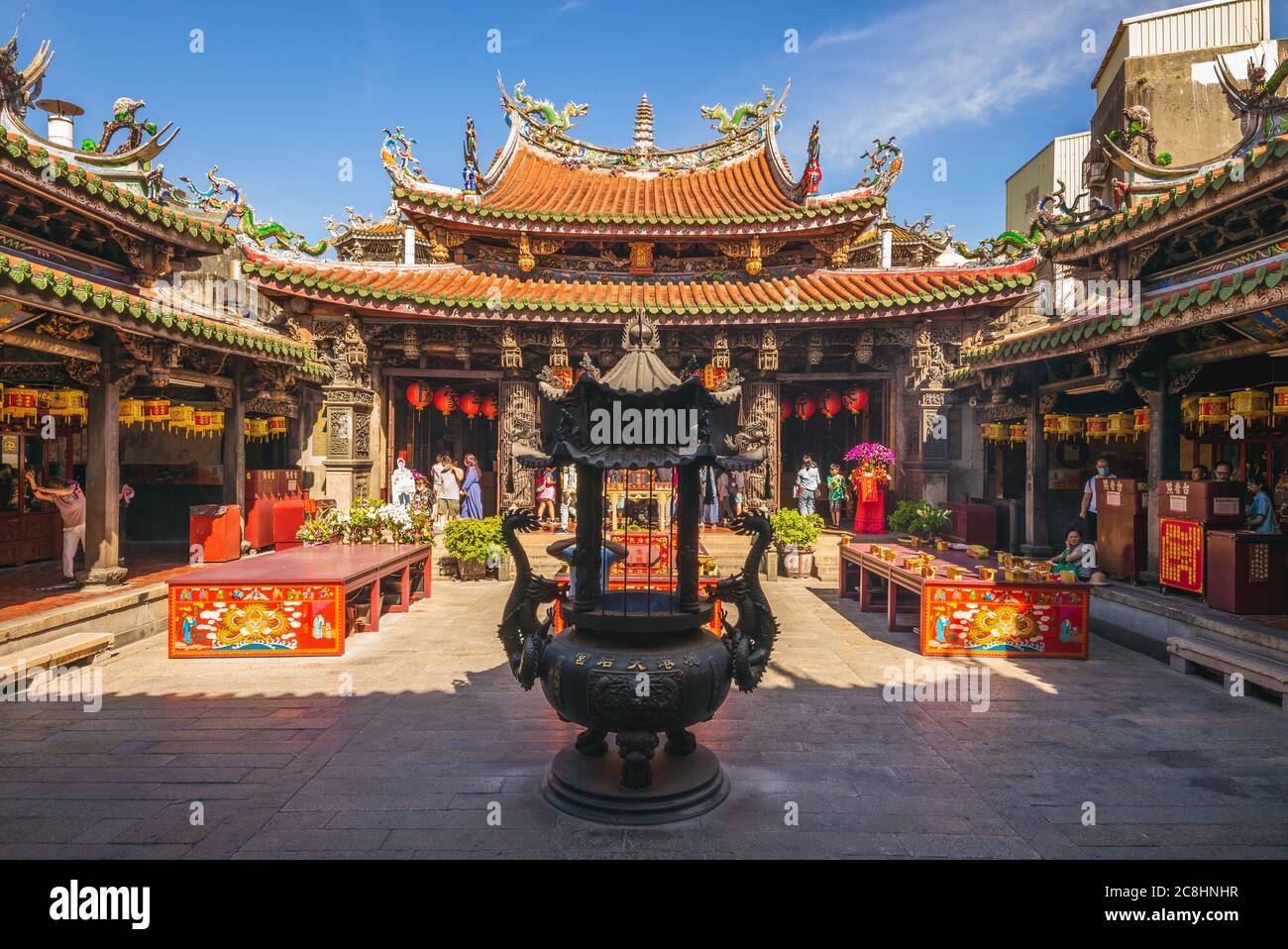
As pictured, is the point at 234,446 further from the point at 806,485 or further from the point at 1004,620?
Answer: the point at 1004,620

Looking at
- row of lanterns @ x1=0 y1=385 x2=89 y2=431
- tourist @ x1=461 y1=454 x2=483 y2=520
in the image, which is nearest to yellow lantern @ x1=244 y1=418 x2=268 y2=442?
row of lanterns @ x1=0 y1=385 x2=89 y2=431

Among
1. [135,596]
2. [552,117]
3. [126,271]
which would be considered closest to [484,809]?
[135,596]

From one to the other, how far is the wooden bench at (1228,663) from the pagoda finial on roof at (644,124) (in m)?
14.9

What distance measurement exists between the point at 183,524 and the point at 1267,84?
16.7 m

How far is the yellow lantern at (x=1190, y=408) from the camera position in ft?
27.1

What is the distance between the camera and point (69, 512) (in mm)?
7770

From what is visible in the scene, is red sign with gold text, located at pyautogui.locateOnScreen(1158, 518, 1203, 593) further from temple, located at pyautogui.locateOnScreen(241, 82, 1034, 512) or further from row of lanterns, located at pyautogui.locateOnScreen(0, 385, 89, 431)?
row of lanterns, located at pyautogui.locateOnScreen(0, 385, 89, 431)

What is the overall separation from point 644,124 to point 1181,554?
14657mm

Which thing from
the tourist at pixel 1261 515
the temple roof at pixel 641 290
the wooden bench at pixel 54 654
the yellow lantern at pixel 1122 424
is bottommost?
the wooden bench at pixel 54 654

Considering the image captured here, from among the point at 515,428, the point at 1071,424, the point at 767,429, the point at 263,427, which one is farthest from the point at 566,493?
the point at 1071,424

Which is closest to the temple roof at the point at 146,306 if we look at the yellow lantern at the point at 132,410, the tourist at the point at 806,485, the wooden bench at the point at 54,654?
the yellow lantern at the point at 132,410

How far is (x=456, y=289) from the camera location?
12070 millimetres

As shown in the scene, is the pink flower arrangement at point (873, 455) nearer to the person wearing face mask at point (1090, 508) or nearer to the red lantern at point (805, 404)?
the red lantern at point (805, 404)

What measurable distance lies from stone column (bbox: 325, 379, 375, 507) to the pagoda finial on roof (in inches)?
376
